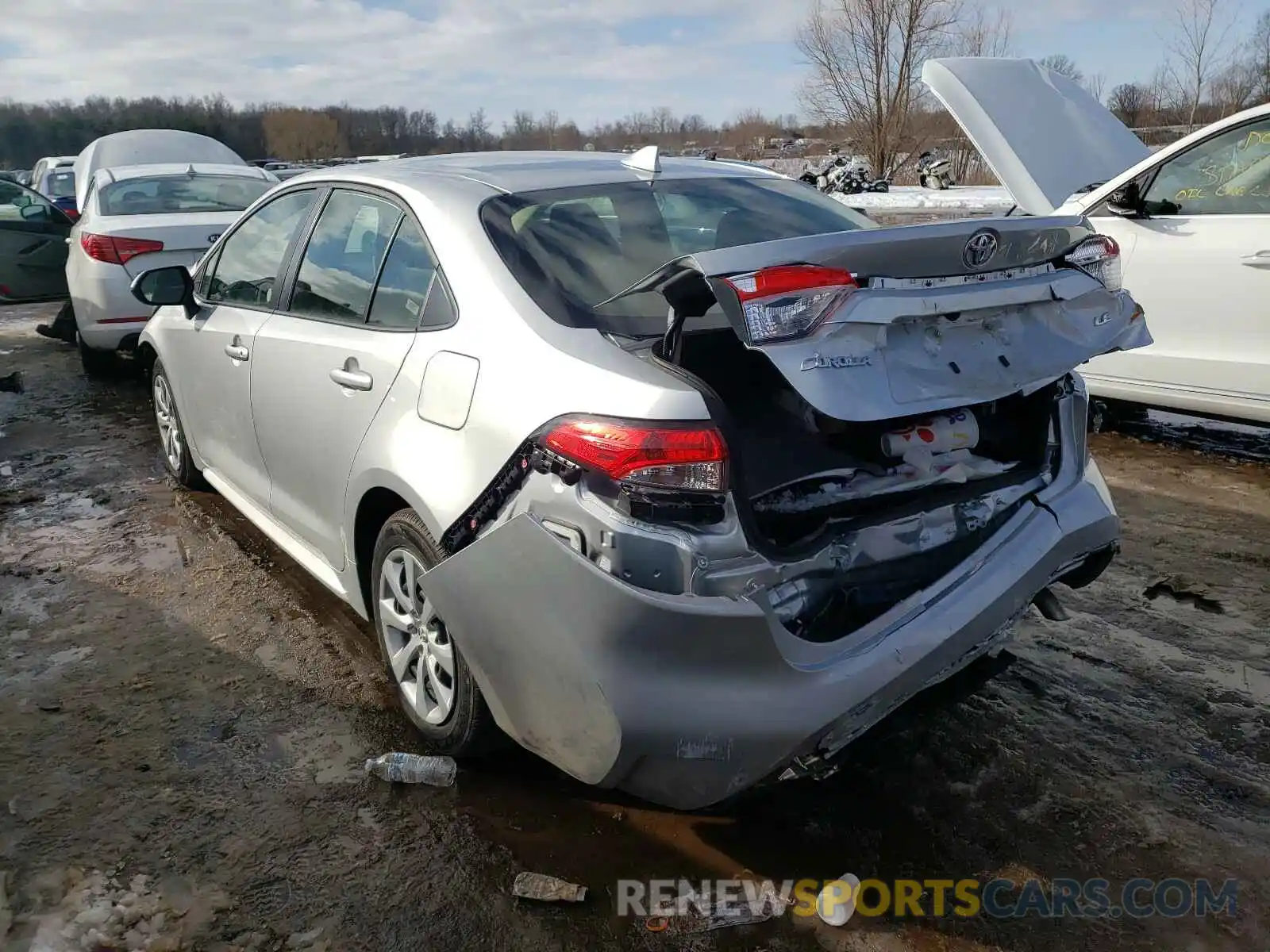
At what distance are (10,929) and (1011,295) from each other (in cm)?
281

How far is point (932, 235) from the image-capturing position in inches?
90.0

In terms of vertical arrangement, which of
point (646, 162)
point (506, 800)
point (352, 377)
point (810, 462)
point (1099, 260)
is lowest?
point (506, 800)

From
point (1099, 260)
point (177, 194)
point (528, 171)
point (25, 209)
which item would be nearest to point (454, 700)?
point (528, 171)

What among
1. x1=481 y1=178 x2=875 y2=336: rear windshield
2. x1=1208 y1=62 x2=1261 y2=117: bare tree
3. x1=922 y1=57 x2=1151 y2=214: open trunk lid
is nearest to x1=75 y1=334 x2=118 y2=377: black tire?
x1=481 y1=178 x2=875 y2=336: rear windshield

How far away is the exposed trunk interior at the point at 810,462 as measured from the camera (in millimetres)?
2438

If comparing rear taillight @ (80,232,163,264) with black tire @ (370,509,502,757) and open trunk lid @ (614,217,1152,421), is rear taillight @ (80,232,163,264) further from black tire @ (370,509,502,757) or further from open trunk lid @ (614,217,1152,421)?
open trunk lid @ (614,217,1152,421)

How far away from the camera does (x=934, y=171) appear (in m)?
23.4

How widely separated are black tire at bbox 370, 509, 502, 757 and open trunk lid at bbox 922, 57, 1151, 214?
5147 millimetres

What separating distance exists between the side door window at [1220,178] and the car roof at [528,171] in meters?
2.99

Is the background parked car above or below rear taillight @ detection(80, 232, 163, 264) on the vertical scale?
above

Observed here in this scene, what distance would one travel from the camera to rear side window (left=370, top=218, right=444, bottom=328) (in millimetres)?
2777

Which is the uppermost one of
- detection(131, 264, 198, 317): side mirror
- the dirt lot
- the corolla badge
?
the corolla badge

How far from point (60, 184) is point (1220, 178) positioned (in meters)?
17.5

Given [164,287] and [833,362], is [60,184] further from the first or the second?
[833,362]
